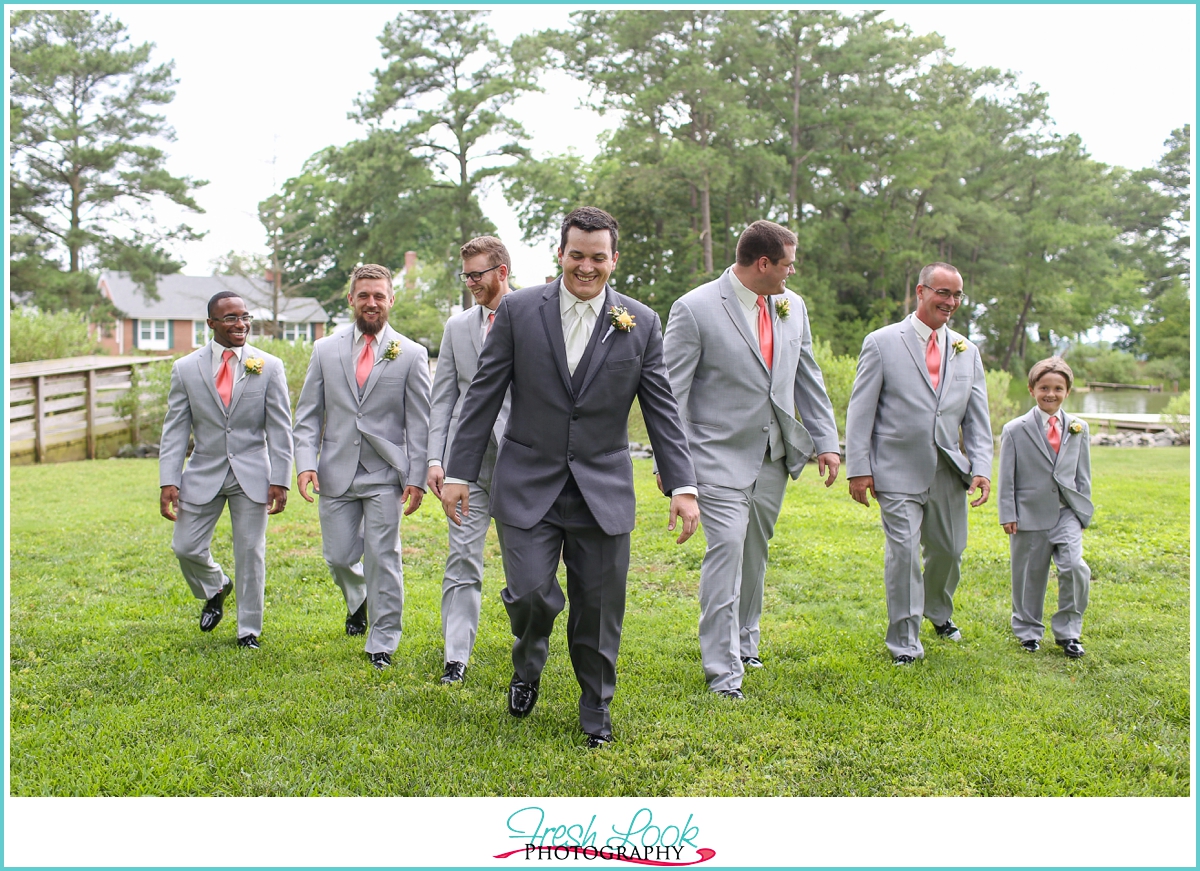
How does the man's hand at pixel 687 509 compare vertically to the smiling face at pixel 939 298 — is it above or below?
below

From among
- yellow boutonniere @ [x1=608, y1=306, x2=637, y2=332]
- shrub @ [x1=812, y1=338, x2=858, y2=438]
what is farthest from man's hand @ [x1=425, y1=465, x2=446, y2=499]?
shrub @ [x1=812, y1=338, x2=858, y2=438]

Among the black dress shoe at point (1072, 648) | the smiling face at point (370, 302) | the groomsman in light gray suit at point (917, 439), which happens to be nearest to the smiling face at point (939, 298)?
the groomsman in light gray suit at point (917, 439)

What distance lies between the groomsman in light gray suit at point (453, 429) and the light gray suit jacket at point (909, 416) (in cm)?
229

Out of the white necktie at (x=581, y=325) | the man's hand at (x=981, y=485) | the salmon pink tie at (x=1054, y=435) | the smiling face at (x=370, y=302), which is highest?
the smiling face at (x=370, y=302)

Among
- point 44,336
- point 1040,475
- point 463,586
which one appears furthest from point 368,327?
point 44,336

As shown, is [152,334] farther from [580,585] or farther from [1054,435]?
[580,585]

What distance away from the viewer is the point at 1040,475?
6320 mm

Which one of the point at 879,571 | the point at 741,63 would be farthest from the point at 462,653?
the point at 741,63

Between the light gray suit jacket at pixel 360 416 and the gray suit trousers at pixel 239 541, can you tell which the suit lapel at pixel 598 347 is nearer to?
the light gray suit jacket at pixel 360 416

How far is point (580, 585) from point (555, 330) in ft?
3.94

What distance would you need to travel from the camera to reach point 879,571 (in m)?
8.51

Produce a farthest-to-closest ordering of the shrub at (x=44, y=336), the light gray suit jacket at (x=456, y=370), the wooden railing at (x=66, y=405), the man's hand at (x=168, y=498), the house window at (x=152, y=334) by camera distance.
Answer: the house window at (x=152, y=334)
the shrub at (x=44, y=336)
the wooden railing at (x=66, y=405)
the man's hand at (x=168, y=498)
the light gray suit jacket at (x=456, y=370)

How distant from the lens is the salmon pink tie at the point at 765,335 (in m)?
5.59

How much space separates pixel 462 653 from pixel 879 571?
4.47 metres
